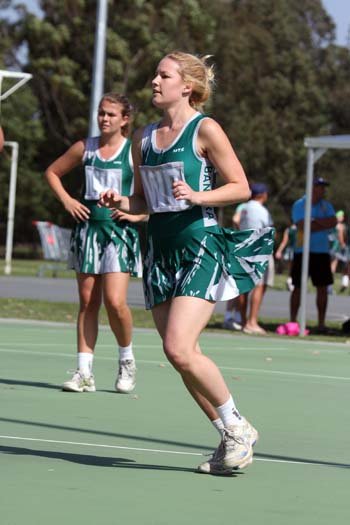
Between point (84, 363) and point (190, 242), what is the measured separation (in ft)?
11.2

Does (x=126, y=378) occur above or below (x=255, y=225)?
below

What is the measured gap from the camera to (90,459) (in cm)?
668

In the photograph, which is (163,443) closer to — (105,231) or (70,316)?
(105,231)

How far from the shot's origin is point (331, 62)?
8162 cm

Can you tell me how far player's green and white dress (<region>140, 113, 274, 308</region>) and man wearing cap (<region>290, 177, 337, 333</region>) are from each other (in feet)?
34.6

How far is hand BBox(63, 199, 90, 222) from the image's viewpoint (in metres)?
9.48

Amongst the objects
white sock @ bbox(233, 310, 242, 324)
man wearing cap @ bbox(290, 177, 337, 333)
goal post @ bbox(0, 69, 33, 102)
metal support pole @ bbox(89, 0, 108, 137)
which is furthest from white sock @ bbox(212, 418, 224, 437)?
metal support pole @ bbox(89, 0, 108, 137)

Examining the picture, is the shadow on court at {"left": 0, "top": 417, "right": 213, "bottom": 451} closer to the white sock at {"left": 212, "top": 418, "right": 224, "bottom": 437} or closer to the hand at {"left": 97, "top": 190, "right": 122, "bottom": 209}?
the white sock at {"left": 212, "top": 418, "right": 224, "bottom": 437}

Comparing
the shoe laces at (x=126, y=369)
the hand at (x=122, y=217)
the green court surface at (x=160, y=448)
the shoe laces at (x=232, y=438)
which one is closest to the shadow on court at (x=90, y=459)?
the green court surface at (x=160, y=448)

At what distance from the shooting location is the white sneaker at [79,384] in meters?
9.65

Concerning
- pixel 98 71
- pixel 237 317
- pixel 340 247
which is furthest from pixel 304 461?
pixel 340 247

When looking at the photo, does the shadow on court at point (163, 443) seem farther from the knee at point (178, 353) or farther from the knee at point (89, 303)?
the knee at point (89, 303)

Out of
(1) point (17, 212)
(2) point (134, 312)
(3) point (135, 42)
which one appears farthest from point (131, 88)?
(2) point (134, 312)

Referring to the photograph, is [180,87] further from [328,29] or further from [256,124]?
[328,29]
